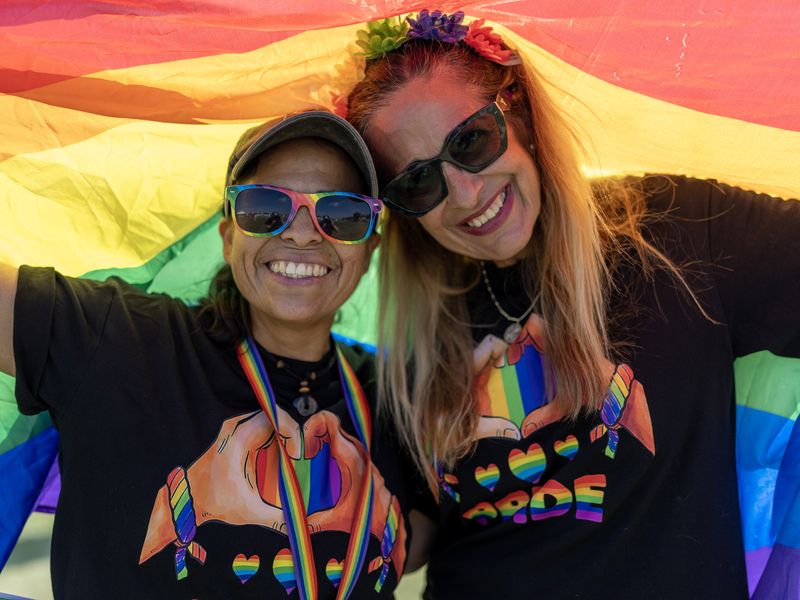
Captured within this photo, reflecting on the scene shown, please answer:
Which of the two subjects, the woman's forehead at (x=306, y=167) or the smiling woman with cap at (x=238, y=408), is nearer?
the smiling woman with cap at (x=238, y=408)

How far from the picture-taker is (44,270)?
5.96ft

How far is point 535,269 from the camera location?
2191mm

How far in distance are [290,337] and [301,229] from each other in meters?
0.41

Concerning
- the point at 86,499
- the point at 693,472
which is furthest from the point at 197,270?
the point at 693,472

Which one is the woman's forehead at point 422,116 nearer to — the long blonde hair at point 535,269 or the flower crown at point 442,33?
the long blonde hair at point 535,269

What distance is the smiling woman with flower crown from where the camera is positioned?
6.07ft

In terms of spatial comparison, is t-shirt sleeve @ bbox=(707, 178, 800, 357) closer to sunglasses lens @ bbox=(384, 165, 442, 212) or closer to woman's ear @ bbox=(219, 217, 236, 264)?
sunglasses lens @ bbox=(384, 165, 442, 212)

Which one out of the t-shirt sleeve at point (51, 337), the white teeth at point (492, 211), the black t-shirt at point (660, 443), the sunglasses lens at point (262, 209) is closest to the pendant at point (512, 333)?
the black t-shirt at point (660, 443)

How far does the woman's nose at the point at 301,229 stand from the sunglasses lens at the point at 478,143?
0.49 m

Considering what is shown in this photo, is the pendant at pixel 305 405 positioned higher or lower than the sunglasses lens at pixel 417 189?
lower

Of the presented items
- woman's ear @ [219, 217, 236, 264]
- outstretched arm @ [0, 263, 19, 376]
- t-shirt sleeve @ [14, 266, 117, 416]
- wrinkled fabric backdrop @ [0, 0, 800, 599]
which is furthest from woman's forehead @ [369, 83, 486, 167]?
outstretched arm @ [0, 263, 19, 376]

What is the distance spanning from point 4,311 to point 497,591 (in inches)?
65.9

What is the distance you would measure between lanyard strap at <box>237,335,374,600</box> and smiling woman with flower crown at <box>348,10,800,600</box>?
26 centimetres

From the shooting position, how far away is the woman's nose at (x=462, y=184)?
6.30ft
